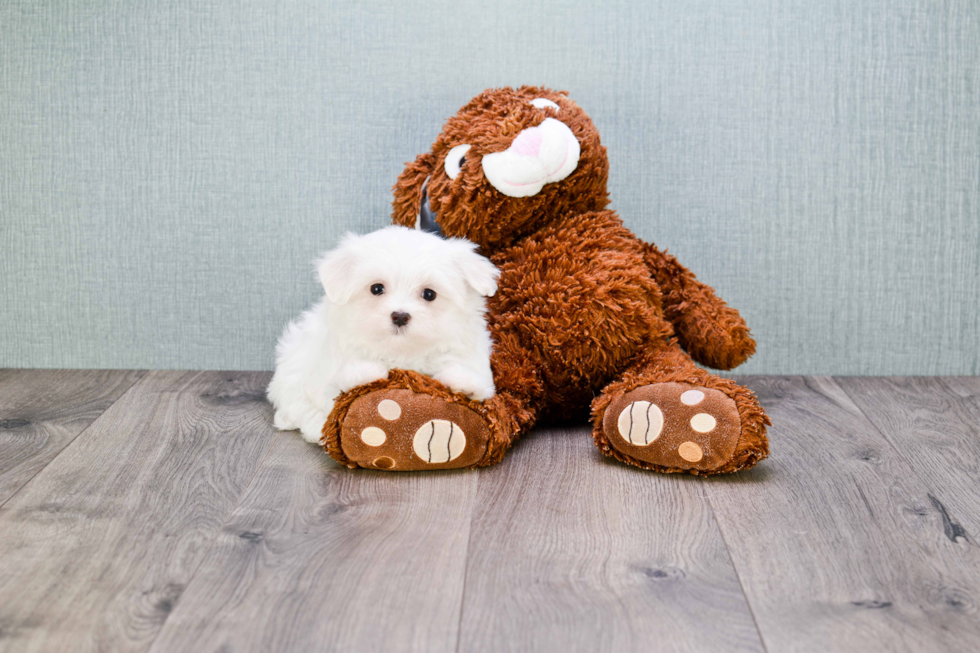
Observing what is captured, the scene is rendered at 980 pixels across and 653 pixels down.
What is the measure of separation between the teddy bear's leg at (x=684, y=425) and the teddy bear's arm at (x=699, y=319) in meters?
0.20

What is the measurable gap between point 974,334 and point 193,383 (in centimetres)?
158

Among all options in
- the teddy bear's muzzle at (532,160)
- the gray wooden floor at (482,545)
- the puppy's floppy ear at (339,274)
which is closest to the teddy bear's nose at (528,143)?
the teddy bear's muzzle at (532,160)

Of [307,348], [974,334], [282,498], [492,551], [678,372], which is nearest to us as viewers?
[492,551]

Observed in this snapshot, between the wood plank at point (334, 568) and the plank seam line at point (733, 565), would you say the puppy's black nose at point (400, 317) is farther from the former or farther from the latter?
the plank seam line at point (733, 565)

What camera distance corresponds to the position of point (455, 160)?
4.69ft

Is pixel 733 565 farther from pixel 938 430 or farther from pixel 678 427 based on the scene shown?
pixel 938 430

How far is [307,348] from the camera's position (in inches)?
55.0

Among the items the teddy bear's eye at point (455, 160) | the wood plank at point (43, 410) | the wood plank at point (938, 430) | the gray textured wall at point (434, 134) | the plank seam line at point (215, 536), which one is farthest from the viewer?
the gray textured wall at point (434, 134)

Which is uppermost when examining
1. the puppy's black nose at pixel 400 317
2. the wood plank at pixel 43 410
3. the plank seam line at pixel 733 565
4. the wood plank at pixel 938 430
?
the puppy's black nose at pixel 400 317

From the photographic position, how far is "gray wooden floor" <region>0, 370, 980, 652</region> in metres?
0.84

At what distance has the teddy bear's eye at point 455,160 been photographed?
142cm

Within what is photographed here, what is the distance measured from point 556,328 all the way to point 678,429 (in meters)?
0.26

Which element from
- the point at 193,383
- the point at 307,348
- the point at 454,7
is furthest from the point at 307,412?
the point at 454,7

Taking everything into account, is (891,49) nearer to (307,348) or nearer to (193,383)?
(307,348)
